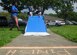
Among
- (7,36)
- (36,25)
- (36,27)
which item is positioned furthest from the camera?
(36,25)

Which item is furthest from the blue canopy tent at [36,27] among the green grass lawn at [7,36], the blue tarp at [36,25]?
the green grass lawn at [7,36]

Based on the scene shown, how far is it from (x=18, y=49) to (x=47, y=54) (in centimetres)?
157

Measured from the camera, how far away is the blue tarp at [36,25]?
18.3 metres

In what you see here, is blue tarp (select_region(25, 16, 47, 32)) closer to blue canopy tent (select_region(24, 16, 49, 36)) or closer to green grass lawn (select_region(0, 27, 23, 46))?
blue canopy tent (select_region(24, 16, 49, 36))

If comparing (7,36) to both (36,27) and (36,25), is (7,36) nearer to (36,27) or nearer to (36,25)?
(36,27)

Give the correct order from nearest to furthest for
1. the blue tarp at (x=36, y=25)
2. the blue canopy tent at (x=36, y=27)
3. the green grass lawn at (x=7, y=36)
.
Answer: the green grass lawn at (x=7, y=36) < the blue canopy tent at (x=36, y=27) < the blue tarp at (x=36, y=25)

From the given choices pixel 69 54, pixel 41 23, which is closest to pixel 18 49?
pixel 69 54

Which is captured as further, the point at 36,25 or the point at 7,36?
the point at 36,25

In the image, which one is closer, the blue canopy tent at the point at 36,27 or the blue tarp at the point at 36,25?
the blue canopy tent at the point at 36,27

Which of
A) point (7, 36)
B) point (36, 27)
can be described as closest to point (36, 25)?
point (36, 27)

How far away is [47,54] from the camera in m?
10.2

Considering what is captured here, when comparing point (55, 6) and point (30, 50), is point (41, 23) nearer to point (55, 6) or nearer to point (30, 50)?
point (30, 50)

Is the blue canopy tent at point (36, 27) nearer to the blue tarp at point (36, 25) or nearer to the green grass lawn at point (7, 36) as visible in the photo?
the blue tarp at point (36, 25)

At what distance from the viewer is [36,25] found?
61.6 feet
